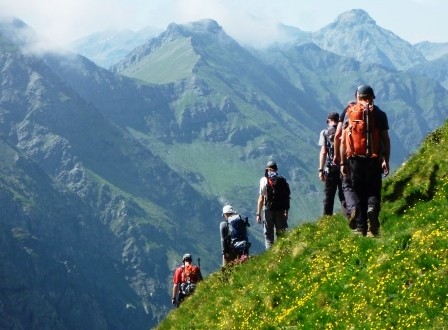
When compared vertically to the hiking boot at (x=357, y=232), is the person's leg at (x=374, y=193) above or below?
above

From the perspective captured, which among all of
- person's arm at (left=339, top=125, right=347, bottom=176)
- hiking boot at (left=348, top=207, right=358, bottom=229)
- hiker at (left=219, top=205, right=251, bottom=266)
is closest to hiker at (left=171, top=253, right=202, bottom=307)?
hiker at (left=219, top=205, right=251, bottom=266)

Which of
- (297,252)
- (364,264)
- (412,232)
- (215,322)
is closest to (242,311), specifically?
(215,322)

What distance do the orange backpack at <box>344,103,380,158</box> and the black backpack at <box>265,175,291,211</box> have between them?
7.36m

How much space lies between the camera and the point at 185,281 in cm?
2397

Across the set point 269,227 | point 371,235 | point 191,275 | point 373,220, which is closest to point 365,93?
point 373,220

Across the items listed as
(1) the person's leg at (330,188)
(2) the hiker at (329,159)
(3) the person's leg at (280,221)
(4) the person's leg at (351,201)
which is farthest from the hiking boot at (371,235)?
(3) the person's leg at (280,221)

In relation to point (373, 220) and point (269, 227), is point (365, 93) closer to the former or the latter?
point (373, 220)

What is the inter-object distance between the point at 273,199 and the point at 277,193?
0.26 meters

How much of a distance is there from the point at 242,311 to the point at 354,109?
583 cm

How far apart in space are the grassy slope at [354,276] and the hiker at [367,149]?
926 millimetres

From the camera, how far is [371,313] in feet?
37.0

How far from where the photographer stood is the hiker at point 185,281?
23.7 m

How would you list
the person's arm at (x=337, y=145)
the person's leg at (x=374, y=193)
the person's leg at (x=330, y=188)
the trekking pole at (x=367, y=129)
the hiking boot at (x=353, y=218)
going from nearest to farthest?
the trekking pole at (x=367, y=129) → the person's leg at (x=374, y=193) → the hiking boot at (x=353, y=218) → the person's arm at (x=337, y=145) → the person's leg at (x=330, y=188)

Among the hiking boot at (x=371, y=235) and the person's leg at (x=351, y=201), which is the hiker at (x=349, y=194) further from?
the hiking boot at (x=371, y=235)
